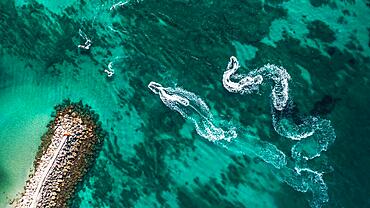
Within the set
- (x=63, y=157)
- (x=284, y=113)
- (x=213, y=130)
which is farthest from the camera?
(x=63, y=157)

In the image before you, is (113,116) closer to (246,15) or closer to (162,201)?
(162,201)

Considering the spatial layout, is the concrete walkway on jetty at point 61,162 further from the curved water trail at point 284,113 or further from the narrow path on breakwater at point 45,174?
the curved water trail at point 284,113

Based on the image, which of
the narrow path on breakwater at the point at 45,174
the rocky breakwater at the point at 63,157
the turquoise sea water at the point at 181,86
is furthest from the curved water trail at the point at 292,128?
the narrow path on breakwater at the point at 45,174

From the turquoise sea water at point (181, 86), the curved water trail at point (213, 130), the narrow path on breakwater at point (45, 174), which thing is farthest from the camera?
the narrow path on breakwater at point (45, 174)

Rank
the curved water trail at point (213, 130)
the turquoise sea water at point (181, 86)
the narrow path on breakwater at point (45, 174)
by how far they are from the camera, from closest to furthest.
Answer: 1. the turquoise sea water at point (181, 86)
2. the curved water trail at point (213, 130)
3. the narrow path on breakwater at point (45, 174)

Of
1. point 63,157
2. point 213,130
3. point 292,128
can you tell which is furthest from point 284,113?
point 63,157

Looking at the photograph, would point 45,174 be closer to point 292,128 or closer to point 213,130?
point 213,130
